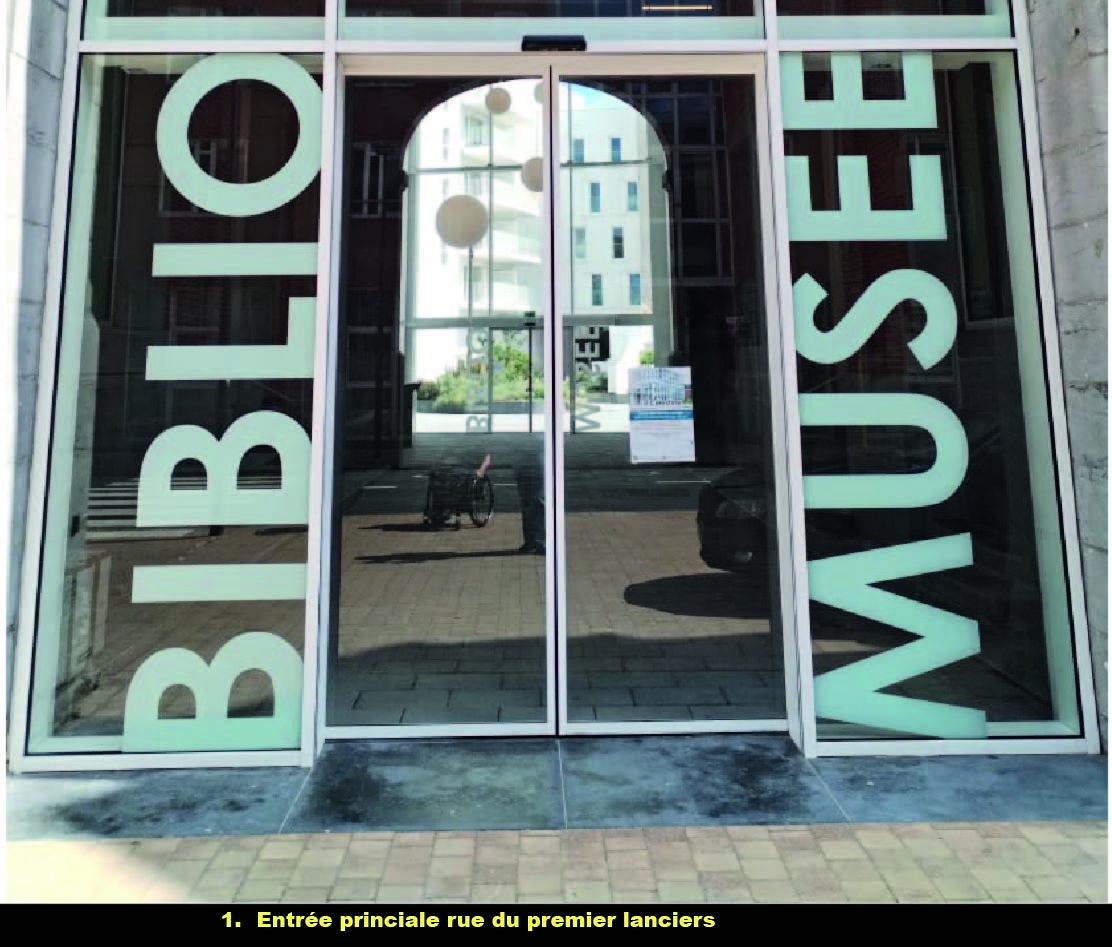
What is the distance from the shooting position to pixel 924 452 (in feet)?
13.8

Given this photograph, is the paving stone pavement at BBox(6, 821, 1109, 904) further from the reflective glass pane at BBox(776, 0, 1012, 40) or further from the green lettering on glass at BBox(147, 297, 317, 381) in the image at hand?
the reflective glass pane at BBox(776, 0, 1012, 40)

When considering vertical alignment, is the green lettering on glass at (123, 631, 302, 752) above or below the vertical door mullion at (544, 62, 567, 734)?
below

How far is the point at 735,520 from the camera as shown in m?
4.55

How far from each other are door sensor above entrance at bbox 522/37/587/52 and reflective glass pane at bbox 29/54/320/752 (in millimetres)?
1151

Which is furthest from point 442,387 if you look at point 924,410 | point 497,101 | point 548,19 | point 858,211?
point 924,410

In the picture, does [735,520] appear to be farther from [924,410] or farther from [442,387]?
[442,387]

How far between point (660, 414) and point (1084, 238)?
2.28m

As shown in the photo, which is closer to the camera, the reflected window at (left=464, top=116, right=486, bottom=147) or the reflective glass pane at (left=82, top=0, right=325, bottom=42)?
the reflective glass pane at (left=82, top=0, right=325, bottom=42)

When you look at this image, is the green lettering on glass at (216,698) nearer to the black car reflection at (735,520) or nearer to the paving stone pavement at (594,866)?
the paving stone pavement at (594,866)

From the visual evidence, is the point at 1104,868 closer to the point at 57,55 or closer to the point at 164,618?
the point at 164,618

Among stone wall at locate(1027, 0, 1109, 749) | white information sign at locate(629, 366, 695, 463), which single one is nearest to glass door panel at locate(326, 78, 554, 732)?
white information sign at locate(629, 366, 695, 463)

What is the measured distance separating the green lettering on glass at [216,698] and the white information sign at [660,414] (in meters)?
2.16

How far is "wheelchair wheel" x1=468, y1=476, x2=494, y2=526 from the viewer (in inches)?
183

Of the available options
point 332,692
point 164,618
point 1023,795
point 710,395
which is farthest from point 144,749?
point 1023,795
